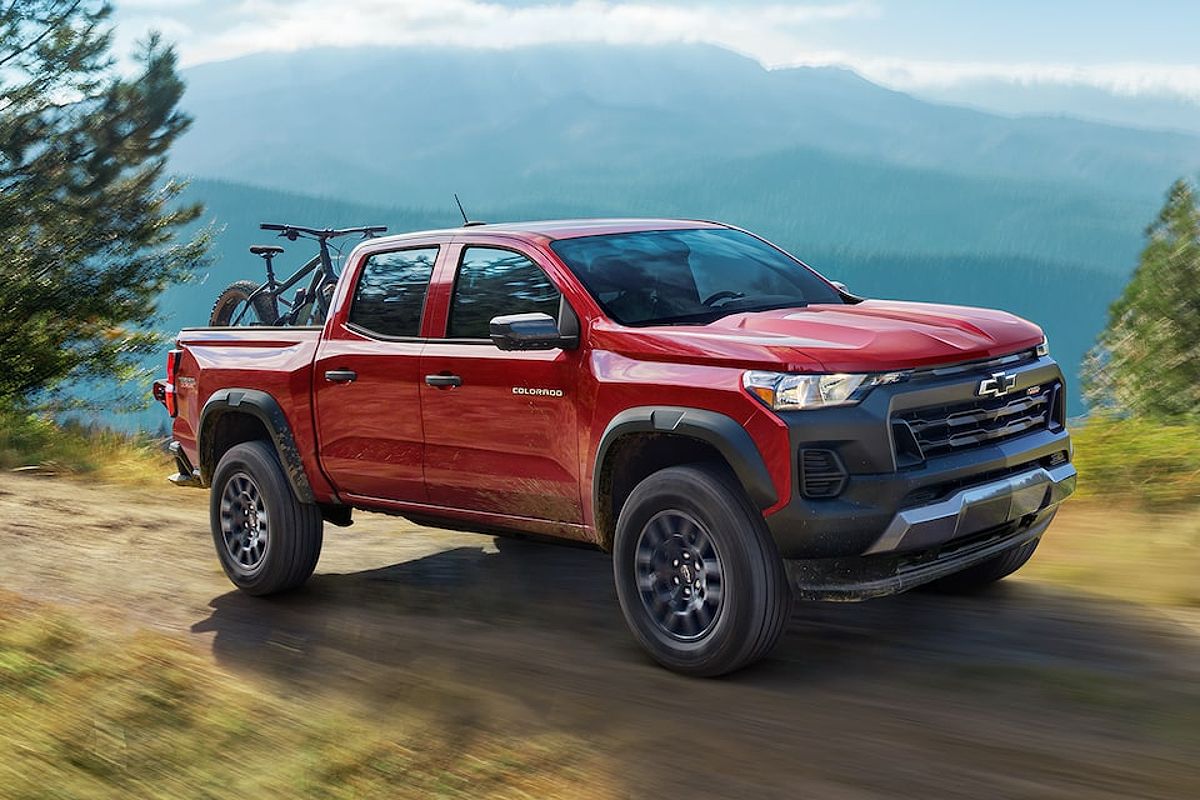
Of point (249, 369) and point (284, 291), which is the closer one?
point (249, 369)

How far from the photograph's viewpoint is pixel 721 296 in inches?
232

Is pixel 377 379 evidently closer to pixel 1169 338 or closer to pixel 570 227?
pixel 570 227

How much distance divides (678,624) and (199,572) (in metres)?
4.17

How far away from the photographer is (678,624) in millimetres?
5195

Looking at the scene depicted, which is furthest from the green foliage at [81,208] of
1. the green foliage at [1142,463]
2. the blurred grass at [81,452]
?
the green foliage at [1142,463]

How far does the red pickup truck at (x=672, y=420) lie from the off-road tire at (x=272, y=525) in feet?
0.05

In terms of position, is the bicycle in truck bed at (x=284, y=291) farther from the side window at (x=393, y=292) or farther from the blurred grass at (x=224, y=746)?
the blurred grass at (x=224, y=746)

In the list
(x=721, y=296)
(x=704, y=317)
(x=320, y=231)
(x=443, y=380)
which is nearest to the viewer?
(x=704, y=317)

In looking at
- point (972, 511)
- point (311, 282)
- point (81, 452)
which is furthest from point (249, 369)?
point (81, 452)

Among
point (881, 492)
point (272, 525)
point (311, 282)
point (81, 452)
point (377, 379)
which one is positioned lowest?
point (81, 452)

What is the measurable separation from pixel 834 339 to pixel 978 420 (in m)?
0.67

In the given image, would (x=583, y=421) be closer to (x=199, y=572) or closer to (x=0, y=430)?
(x=199, y=572)

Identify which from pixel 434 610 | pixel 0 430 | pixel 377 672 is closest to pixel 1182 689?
pixel 377 672

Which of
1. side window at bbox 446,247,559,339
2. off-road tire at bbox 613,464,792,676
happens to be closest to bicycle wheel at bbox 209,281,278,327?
side window at bbox 446,247,559,339
